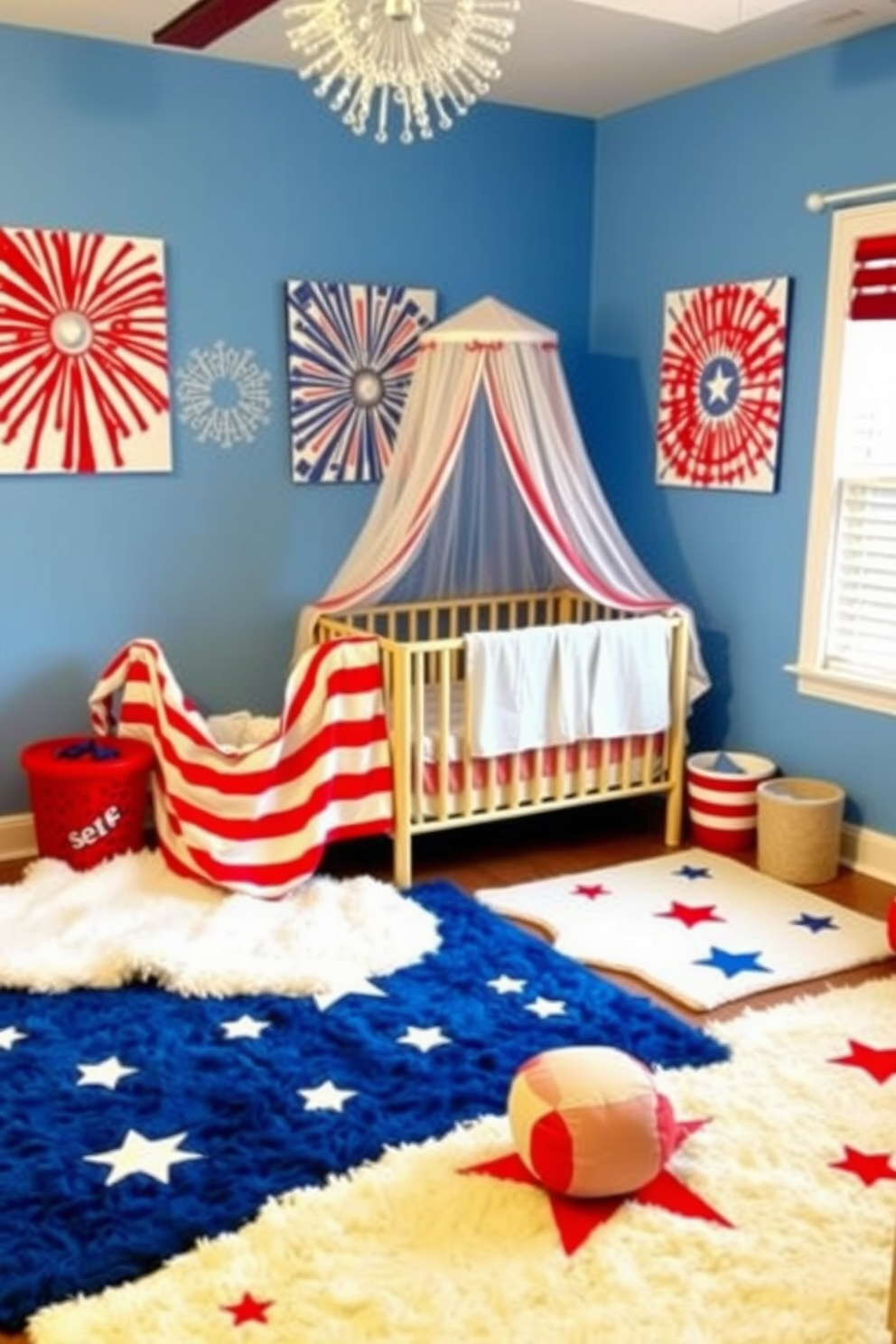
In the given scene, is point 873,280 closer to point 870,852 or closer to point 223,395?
point 870,852

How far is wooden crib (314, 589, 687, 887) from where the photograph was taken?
3566 mm

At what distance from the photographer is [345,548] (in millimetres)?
4344

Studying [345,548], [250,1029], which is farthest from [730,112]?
[250,1029]

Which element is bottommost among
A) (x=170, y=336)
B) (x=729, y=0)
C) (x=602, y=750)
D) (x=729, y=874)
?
(x=729, y=874)

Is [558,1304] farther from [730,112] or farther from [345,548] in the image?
[730,112]

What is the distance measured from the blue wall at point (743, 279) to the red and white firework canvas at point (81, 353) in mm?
1779

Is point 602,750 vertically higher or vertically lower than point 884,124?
lower

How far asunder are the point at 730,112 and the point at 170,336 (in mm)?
2037

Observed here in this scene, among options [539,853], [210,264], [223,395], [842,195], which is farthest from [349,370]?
[539,853]

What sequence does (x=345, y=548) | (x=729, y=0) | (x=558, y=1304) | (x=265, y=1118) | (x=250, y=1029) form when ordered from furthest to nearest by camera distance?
(x=345, y=548) < (x=729, y=0) < (x=250, y=1029) < (x=265, y=1118) < (x=558, y=1304)

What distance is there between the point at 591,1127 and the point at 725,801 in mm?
2054

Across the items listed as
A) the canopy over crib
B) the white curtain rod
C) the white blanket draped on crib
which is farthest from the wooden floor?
the white curtain rod

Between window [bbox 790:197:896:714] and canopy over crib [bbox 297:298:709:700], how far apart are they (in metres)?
0.46

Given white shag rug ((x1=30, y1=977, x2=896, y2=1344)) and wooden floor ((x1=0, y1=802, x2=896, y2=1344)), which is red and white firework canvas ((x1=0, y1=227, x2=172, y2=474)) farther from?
white shag rug ((x1=30, y1=977, x2=896, y2=1344))
